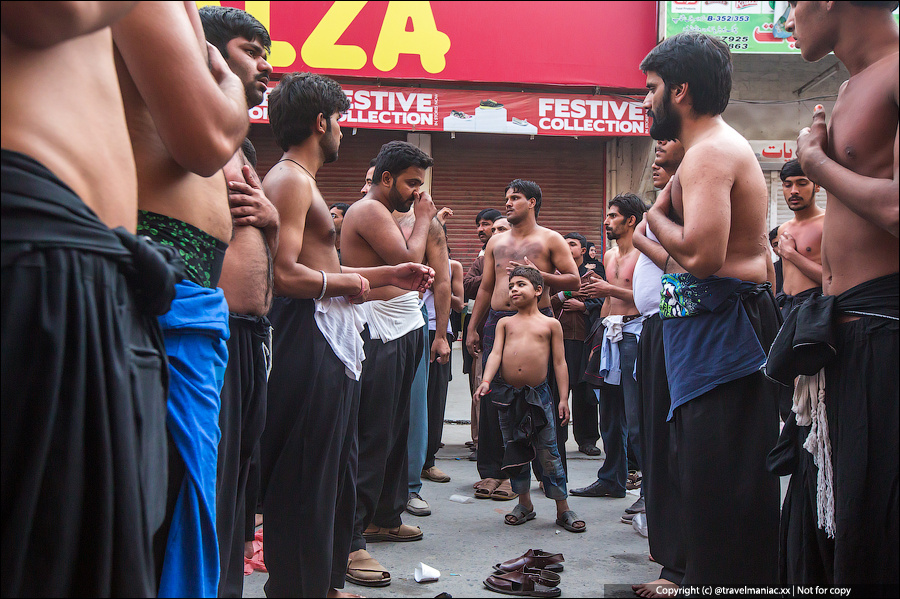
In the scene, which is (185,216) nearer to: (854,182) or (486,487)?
(854,182)

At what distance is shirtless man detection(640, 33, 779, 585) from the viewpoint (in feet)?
8.36

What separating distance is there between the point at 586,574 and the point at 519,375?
5.13 ft

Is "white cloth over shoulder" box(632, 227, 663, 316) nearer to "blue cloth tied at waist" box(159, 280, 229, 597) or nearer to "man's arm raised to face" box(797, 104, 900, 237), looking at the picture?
"man's arm raised to face" box(797, 104, 900, 237)

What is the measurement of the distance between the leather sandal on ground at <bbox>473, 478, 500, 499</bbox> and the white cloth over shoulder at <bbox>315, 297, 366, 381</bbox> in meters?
2.48

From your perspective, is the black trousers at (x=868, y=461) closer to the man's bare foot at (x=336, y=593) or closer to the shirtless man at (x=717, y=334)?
the shirtless man at (x=717, y=334)

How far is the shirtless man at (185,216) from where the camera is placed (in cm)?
148

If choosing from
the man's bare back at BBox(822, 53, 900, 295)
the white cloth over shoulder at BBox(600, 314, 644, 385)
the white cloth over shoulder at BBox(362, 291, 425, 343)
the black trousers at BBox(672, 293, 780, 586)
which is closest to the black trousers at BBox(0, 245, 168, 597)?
the man's bare back at BBox(822, 53, 900, 295)

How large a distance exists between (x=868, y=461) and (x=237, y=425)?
1868 millimetres

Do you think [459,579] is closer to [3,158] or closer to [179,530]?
[179,530]

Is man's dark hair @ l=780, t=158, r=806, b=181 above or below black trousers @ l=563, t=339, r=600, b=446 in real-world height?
above

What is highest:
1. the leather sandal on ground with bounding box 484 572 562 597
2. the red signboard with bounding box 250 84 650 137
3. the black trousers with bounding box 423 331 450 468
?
the red signboard with bounding box 250 84 650 137

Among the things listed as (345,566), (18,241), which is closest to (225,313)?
(18,241)

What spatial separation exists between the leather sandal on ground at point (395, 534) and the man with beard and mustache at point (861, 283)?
2.52m

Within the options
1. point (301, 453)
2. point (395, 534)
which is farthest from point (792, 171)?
point (301, 453)
